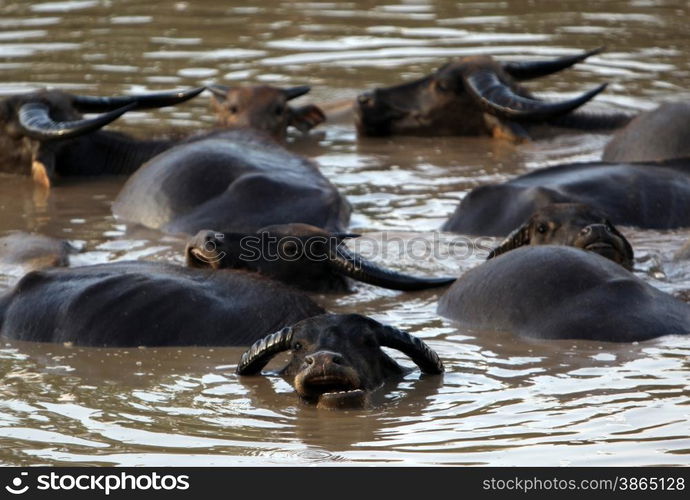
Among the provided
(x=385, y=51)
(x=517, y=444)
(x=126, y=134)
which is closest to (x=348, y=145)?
(x=126, y=134)

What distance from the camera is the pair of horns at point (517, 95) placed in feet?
44.7

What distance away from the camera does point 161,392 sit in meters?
7.19

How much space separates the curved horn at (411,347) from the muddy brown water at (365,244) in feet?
0.31

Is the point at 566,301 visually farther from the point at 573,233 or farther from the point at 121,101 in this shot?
the point at 121,101

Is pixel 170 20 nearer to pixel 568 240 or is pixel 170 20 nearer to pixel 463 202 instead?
pixel 463 202

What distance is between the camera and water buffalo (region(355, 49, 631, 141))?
576 inches

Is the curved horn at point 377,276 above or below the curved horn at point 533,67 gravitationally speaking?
below

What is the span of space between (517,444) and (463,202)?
16.0 ft

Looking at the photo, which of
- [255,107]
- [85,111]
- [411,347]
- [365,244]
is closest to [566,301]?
[411,347]

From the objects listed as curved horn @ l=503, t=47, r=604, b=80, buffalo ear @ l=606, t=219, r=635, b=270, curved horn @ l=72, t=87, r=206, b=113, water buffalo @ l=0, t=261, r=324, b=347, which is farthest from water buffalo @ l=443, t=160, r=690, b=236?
curved horn @ l=503, t=47, r=604, b=80

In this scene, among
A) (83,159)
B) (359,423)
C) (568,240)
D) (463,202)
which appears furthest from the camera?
(83,159)

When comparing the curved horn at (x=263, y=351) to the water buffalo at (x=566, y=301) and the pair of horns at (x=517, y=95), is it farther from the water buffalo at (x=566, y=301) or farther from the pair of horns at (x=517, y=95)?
the pair of horns at (x=517, y=95)

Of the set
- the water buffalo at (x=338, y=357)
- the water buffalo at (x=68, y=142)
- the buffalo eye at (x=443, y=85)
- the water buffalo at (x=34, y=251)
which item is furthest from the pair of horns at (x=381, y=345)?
the buffalo eye at (x=443, y=85)

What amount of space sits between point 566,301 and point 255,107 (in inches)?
249
